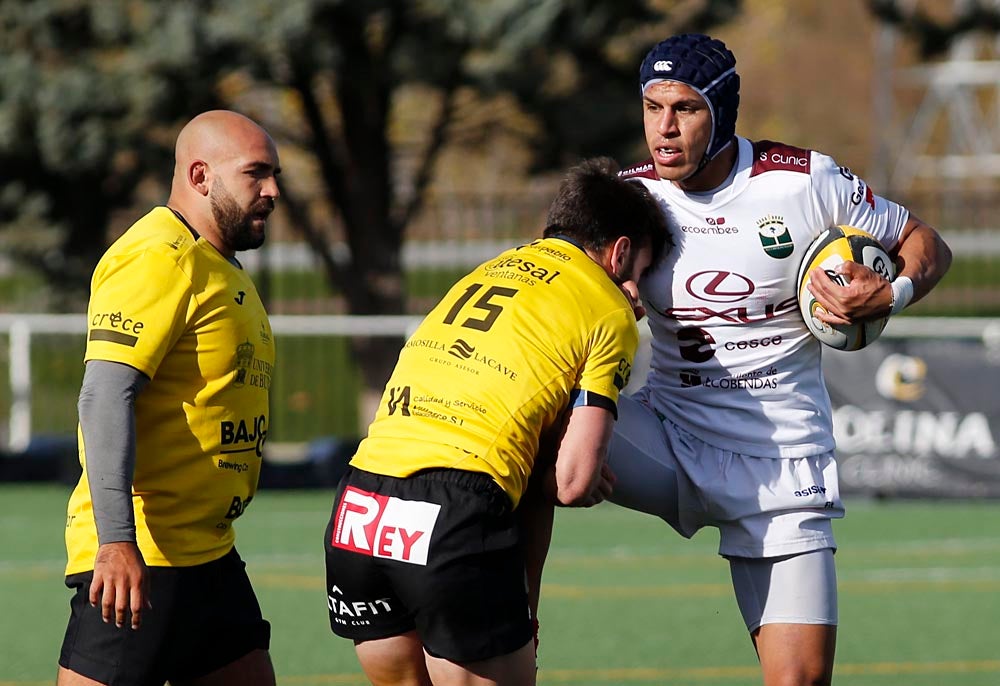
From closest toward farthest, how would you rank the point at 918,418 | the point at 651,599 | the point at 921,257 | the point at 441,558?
the point at 441,558
the point at 921,257
the point at 651,599
the point at 918,418

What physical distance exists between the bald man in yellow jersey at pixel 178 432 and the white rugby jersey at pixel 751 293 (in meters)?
1.35

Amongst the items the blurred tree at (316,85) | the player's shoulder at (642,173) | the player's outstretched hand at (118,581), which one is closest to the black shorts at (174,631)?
the player's outstretched hand at (118,581)

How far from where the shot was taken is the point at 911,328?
616 inches

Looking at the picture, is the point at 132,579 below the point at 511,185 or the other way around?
the other way around

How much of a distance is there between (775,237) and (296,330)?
11.4 metres

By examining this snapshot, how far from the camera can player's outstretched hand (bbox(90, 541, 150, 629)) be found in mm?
4281

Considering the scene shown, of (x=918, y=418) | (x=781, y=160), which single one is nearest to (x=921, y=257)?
(x=781, y=160)

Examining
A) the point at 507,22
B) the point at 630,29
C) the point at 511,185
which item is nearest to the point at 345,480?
the point at 507,22

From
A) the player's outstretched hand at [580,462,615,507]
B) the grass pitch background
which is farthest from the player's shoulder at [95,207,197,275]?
the grass pitch background

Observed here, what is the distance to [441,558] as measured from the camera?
4.20 meters

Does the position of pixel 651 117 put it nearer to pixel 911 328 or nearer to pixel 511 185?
pixel 911 328

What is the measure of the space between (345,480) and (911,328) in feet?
39.6

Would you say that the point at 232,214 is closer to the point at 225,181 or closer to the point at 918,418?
the point at 225,181

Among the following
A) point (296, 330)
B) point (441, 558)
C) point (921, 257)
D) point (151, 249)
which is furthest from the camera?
point (296, 330)
